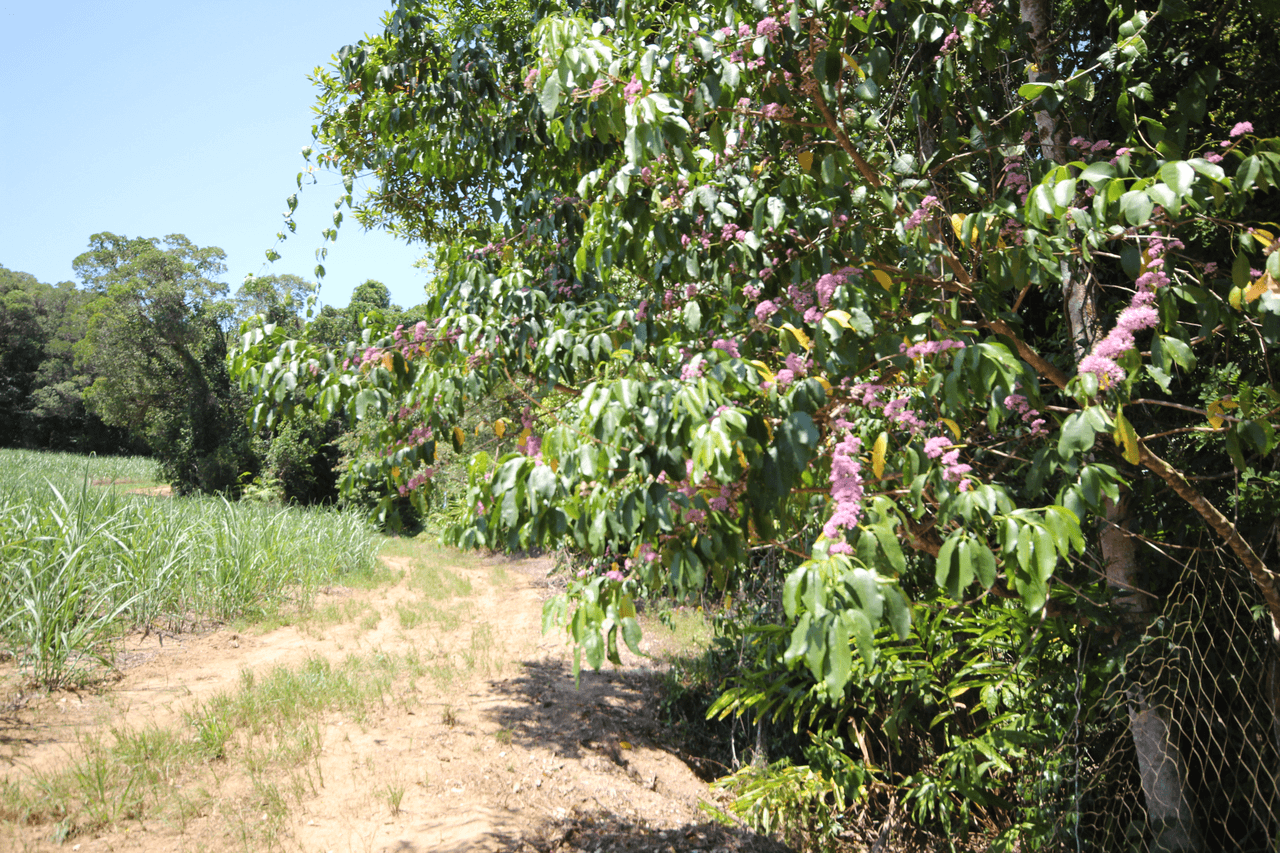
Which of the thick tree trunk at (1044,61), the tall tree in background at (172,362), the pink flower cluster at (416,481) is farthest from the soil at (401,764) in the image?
the tall tree in background at (172,362)

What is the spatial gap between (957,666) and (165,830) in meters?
3.34

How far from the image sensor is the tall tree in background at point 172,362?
15.8 m

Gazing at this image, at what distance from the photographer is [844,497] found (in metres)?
1.41

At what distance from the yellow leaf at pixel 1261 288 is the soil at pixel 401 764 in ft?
9.49

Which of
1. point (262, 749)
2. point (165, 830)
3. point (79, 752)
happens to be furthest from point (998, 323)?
point (79, 752)

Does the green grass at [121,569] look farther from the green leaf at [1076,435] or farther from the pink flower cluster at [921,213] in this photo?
the green leaf at [1076,435]

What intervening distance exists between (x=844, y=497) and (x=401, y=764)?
2.94 m

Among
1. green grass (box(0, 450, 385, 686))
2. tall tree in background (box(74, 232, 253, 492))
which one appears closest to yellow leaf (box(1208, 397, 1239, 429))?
green grass (box(0, 450, 385, 686))

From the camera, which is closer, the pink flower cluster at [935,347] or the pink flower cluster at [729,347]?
the pink flower cluster at [935,347]

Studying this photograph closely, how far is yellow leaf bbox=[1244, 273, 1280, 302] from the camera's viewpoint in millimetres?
1434

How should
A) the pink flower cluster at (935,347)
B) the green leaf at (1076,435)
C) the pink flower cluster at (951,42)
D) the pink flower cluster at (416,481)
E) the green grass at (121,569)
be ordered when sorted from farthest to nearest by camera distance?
the green grass at (121,569) → the pink flower cluster at (416,481) → the pink flower cluster at (951,42) → the pink flower cluster at (935,347) → the green leaf at (1076,435)

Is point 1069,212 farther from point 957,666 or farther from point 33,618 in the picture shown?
point 33,618

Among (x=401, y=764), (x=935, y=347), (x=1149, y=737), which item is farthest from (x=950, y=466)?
(x=401, y=764)

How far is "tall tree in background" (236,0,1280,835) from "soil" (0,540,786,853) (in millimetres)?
1100
